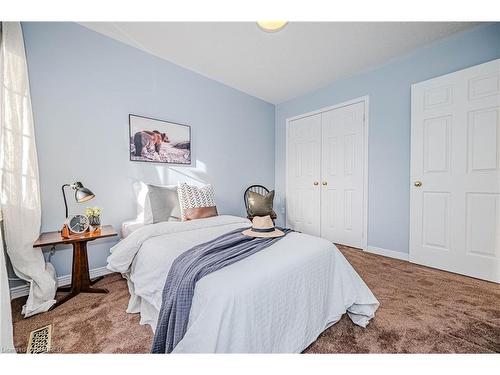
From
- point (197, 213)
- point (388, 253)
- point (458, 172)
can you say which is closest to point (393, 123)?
point (458, 172)

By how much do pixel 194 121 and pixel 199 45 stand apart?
0.92 meters

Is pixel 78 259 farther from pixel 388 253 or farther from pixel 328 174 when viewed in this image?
pixel 388 253

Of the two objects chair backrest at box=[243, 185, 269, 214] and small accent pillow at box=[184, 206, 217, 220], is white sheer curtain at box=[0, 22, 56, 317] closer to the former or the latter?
small accent pillow at box=[184, 206, 217, 220]

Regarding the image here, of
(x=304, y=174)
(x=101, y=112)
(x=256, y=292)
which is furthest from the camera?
(x=304, y=174)

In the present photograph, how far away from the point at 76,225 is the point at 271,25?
8.05ft

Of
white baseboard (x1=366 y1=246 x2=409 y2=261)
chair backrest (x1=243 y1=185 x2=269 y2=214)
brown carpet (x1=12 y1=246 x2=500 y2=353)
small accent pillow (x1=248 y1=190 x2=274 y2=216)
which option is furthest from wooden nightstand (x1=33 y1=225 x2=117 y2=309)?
white baseboard (x1=366 y1=246 x2=409 y2=261)

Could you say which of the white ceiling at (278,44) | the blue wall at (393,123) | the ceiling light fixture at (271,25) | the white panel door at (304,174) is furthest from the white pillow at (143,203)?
the blue wall at (393,123)

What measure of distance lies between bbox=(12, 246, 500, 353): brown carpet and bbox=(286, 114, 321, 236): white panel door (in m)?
1.71

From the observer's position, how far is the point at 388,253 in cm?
284

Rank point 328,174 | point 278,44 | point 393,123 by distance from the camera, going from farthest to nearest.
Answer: point 328,174 → point 393,123 → point 278,44

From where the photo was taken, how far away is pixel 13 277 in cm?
182

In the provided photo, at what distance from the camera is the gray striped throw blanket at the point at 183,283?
0.98 m

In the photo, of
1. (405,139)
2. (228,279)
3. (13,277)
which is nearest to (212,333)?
(228,279)

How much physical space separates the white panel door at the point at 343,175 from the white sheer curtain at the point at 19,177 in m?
3.37
